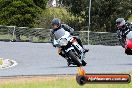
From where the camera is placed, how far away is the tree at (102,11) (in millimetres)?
70188

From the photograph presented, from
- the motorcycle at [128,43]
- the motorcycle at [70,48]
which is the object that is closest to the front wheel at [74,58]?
the motorcycle at [70,48]

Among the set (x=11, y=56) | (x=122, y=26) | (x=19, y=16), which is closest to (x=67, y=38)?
(x=122, y=26)

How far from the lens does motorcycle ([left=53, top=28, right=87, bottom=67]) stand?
6.09 meters

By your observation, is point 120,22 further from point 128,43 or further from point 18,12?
point 18,12

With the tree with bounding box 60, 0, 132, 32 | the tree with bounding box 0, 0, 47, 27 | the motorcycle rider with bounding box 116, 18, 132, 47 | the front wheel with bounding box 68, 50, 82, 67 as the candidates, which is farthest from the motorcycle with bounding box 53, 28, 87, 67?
the tree with bounding box 0, 0, 47, 27

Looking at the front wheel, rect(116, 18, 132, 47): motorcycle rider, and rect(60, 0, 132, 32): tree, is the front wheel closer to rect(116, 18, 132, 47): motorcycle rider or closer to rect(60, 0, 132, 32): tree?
rect(116, 18, 132, 47): motorcycle rider

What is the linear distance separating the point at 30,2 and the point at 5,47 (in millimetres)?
22056

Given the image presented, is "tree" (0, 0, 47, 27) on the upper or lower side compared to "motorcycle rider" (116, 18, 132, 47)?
lower

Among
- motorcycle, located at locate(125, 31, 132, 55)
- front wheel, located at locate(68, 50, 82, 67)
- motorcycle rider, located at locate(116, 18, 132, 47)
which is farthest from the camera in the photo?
motorcycle rider, located at locate(116, 18, 132, 47)

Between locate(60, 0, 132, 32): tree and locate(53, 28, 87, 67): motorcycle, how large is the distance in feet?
200

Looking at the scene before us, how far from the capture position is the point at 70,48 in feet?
20.6

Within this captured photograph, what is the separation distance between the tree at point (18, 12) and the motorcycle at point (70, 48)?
62523mm

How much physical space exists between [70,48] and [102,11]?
2561 inches

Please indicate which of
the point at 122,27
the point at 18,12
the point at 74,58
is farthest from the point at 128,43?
the point at 18,12
